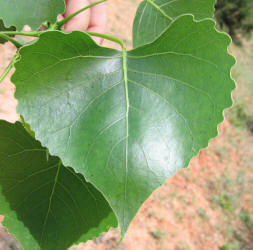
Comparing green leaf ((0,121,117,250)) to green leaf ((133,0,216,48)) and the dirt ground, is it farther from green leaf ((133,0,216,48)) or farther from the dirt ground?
the dirt ground

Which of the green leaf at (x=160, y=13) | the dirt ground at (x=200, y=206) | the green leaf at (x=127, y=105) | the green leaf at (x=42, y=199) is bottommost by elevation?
the dirt ground at (x=200, y=206)

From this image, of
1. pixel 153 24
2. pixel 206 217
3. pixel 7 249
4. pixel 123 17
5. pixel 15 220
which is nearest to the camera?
pixel 15 220

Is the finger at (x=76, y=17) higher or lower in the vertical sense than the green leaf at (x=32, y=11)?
lower

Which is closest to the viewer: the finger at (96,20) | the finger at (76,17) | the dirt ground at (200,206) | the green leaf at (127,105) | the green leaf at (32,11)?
the green leaf at (127,105)

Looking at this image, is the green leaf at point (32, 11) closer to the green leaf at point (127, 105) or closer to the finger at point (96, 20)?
the green leaf at point (127, 105)

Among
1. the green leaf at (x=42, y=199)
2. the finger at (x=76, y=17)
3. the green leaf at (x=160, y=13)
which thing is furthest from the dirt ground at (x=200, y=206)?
the green leaf at (x=160, y=13)

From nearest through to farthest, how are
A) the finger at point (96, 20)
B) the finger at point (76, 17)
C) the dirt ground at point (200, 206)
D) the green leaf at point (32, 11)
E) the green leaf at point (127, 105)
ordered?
the green leaf at point (127, 105) < the green leaf at point (32, 11) < the finger at point (76, 17) < the finger at point (96, 20) < the dirt ground at point (200, 206)

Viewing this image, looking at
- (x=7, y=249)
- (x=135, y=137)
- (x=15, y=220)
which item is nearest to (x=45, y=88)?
(x=135, y=137)

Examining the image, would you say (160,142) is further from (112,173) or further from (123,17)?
(123,17)
